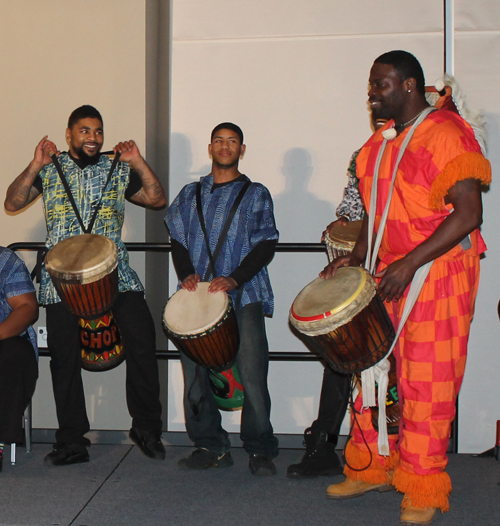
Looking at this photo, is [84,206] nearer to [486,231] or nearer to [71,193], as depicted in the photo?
[71,193]

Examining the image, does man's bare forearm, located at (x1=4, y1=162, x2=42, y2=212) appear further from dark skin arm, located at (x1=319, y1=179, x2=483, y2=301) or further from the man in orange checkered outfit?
dark skin arm, located at (x1=319, y1=179, x2=483, y2=301)

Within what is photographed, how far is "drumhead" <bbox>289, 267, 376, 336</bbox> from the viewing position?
2.25 m

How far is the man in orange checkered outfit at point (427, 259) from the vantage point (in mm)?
2273

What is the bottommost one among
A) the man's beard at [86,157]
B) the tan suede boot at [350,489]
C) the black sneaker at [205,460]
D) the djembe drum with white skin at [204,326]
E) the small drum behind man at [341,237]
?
the black sneaker at [205,460]

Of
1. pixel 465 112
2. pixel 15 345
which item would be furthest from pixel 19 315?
pixel 465 112

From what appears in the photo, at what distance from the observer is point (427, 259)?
7.45 feet

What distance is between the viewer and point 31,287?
10.4 ft

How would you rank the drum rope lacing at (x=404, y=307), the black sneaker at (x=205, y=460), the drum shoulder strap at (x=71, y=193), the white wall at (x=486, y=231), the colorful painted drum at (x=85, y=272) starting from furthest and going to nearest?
the white wall at (x=486, y=231) < the drum shoulder strap at (x=71, y=193) < the black sneaker at (x=205, y=460) < the colorful painted drum at (x=85, y=272) < the drum rope lacing at (x=404, y=307)

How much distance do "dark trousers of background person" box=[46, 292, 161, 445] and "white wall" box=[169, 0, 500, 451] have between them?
678 millimetres

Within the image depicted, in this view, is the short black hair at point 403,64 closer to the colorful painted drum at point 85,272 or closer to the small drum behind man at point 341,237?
the small drum behind man at point 341,237

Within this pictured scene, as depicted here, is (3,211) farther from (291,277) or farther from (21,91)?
(291,277)

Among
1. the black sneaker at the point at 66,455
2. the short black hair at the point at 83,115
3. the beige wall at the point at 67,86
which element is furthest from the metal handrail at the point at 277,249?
the short black hair at the point at 83,115

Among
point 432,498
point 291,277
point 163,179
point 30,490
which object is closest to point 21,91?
point 163,179

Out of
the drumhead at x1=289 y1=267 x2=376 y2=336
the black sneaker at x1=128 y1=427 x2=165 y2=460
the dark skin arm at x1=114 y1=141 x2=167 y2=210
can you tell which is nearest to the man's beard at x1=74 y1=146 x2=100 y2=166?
the dark skin arm at x1=114 y1=141 x2=167 y2=210
